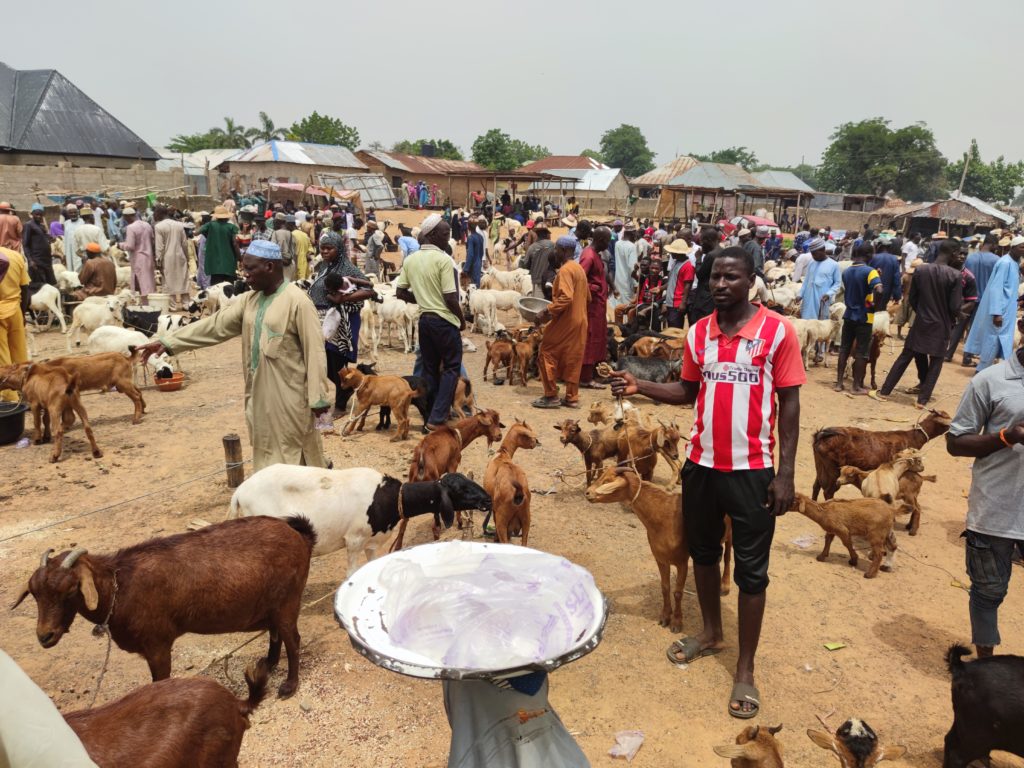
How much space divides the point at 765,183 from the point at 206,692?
54748 millimetres

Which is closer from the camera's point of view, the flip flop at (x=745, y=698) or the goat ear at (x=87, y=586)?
the goat ear at (x=87, y=586)

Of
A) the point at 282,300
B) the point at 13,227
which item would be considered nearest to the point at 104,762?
the point at 282,300

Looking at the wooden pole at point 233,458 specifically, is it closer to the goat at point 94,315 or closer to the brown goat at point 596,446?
the brown goat at point 596,446

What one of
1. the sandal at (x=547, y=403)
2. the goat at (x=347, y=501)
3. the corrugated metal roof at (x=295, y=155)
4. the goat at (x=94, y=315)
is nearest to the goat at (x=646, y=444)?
the goat at (x=347, y=501)

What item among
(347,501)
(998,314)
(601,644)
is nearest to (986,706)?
(601,644)

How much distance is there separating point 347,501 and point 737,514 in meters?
2.47

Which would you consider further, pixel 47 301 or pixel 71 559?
pixel 47 301

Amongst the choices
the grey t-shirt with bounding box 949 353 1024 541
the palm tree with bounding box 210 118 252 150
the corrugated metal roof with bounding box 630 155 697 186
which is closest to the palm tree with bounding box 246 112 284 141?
the palm tree with bounding box 210 118 252 150

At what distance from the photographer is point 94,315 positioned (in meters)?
11.4

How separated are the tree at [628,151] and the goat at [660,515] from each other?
123 meters

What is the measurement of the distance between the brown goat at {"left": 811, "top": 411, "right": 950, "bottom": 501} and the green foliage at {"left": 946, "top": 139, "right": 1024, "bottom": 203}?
81374 mm

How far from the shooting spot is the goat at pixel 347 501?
14.4 ft

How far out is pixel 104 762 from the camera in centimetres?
219

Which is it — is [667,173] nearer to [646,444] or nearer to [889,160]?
[889,160]
